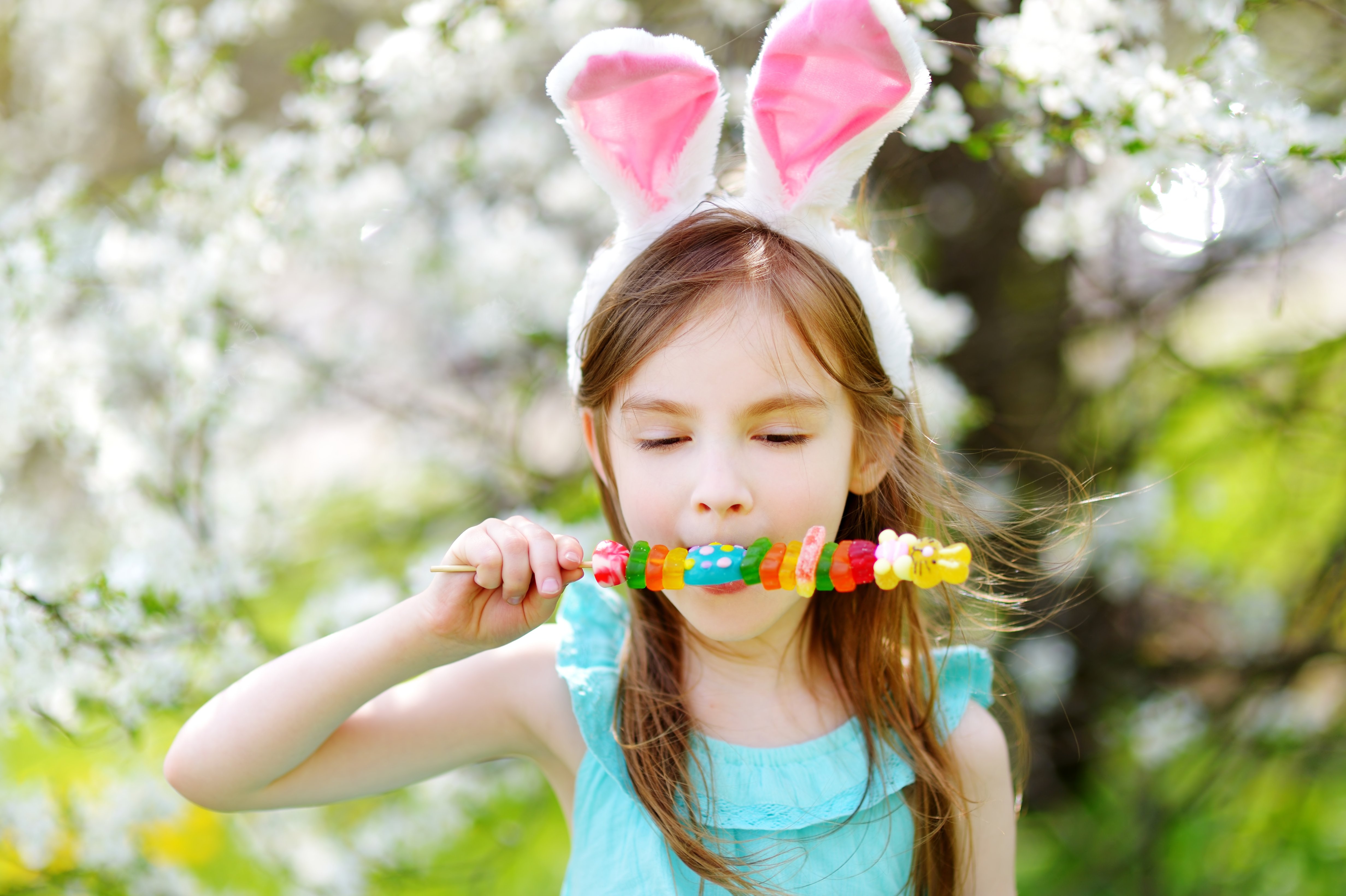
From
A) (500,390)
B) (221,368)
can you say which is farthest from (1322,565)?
(221,368)

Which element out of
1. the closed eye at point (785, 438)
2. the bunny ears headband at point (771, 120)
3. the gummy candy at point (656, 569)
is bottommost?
the gummy candy at point (656, 569)

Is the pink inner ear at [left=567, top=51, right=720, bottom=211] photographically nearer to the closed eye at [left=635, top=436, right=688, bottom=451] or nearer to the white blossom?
the closed eye at [left=635, top=436, right=688, bottom=451]

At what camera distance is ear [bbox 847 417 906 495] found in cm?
148

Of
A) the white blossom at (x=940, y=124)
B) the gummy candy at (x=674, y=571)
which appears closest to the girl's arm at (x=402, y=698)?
the gummy candy at (x=674, y=571)

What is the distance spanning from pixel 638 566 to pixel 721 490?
145 mm

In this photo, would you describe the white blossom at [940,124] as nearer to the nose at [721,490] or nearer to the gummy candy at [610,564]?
the nose at [721,490]

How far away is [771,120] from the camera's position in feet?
4.47

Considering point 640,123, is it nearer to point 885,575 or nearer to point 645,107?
point 645,107

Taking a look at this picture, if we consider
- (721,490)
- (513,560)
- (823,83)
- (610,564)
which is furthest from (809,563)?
(823,83)

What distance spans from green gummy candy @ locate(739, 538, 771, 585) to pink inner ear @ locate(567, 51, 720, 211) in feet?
1.69

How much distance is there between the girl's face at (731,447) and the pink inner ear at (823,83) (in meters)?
0.22

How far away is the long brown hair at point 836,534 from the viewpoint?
1.38m

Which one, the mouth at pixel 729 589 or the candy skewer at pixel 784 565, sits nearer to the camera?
the candy skewer at pixel 784 565

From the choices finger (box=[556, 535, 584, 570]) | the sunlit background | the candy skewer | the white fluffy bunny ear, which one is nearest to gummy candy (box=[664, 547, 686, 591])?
the candy skewer
